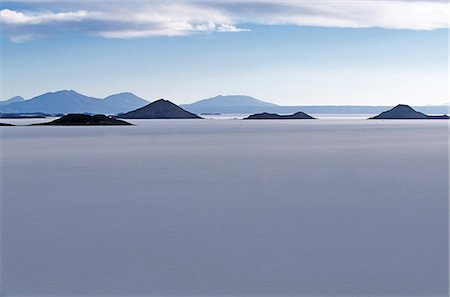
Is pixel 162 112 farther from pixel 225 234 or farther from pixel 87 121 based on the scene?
pixel 225 234

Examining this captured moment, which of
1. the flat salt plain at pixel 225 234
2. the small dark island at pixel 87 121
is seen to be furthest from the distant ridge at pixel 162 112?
the flat salt plain at pixel 225 234

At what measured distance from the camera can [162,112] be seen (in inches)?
6964

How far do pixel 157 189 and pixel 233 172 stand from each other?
486 cm

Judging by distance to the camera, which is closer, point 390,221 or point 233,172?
point 390,221

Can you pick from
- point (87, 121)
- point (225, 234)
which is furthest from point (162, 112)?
point (225, 234)

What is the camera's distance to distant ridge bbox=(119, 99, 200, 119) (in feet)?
576

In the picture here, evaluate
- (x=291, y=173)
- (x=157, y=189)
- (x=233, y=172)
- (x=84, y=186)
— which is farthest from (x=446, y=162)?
(x=84, y=186)

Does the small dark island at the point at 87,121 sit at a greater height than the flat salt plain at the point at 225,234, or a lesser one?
lesser

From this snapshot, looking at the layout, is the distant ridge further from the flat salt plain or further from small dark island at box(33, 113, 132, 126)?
the flat salt plain

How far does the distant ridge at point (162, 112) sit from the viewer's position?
17562 centimetres

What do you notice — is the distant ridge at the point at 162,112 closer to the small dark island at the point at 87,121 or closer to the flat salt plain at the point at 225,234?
the small dark island at the point at 87,121

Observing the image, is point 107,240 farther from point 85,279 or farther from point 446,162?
point 446,162

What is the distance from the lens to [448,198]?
12859 mm

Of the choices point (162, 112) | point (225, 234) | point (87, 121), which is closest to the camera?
point (225, 234)
